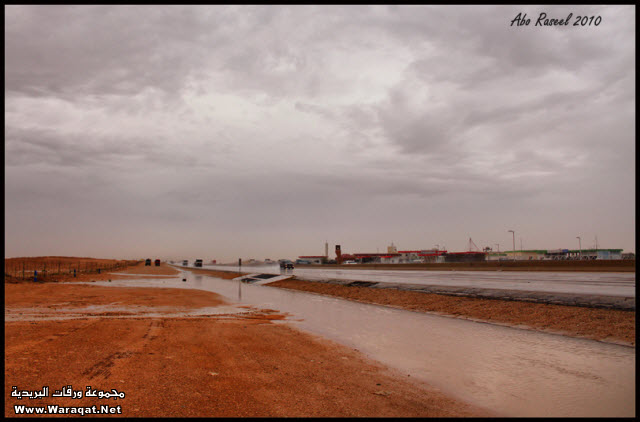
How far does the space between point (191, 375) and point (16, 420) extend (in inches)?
138

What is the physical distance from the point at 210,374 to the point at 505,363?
8881 mm

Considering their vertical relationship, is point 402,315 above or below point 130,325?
below

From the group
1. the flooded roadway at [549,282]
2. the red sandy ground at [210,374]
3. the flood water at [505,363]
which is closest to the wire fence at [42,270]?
the red sandy ground at [210,374]

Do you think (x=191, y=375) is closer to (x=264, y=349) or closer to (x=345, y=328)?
(x=264, y=349)

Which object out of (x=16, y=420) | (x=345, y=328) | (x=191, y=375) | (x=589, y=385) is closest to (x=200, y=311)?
(x=345, y=328)

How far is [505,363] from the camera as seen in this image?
11.7 metres

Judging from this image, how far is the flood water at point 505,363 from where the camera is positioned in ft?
28.1

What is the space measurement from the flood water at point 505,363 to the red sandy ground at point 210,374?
3.54 feet

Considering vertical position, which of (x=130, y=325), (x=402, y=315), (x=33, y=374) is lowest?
(x=402, y=315)

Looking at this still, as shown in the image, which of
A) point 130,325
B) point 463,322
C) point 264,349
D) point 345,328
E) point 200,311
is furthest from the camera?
point 200,311

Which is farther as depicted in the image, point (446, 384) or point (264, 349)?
point (264, 349)

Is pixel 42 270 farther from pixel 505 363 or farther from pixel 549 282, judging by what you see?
pixel 505 363

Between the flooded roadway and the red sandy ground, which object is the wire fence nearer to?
the red sandy ground

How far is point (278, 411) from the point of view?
7.14m
